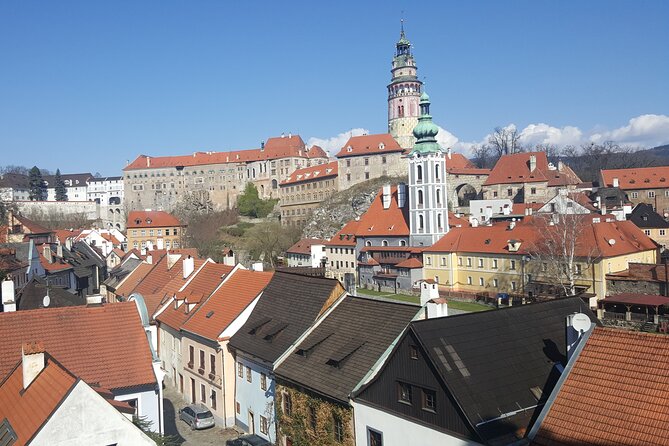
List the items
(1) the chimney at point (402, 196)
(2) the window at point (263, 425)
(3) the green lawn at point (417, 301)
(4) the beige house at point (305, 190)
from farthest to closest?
(4) the beige house at point (305, 190) < (1) the chimney at point (402, 196) < (3) the green lawn at point (417, 301) < (2) the window at point (263, 425)

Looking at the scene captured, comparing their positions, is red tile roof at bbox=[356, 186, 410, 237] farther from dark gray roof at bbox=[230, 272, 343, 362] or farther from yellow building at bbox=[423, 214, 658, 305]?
dark gray roof at bbox=[230, 272, 343, 362]

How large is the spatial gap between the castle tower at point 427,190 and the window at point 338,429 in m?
47.5

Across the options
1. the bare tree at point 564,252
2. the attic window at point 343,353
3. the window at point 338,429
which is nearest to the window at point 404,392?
the window at point 338,429

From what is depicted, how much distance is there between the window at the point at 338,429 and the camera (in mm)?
17439

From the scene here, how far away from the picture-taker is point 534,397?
48.3ft

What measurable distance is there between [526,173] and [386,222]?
24.8 meters

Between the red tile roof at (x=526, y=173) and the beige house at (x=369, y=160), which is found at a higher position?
the beige house at (x=369, y=160)

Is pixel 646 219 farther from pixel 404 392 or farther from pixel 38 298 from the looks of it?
pixel 38 298

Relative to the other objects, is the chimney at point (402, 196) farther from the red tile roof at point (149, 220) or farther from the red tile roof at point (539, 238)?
the red tile roof at point (149, 220)

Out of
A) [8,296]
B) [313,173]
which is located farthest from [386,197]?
[8,296]

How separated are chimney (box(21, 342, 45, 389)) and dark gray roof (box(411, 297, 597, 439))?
891 cm

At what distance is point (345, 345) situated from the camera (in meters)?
19.0

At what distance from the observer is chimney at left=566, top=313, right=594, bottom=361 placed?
13.2 m

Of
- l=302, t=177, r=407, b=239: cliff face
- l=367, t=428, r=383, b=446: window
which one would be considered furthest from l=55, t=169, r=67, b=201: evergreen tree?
l=367, t=428, r=383, b=446: window
